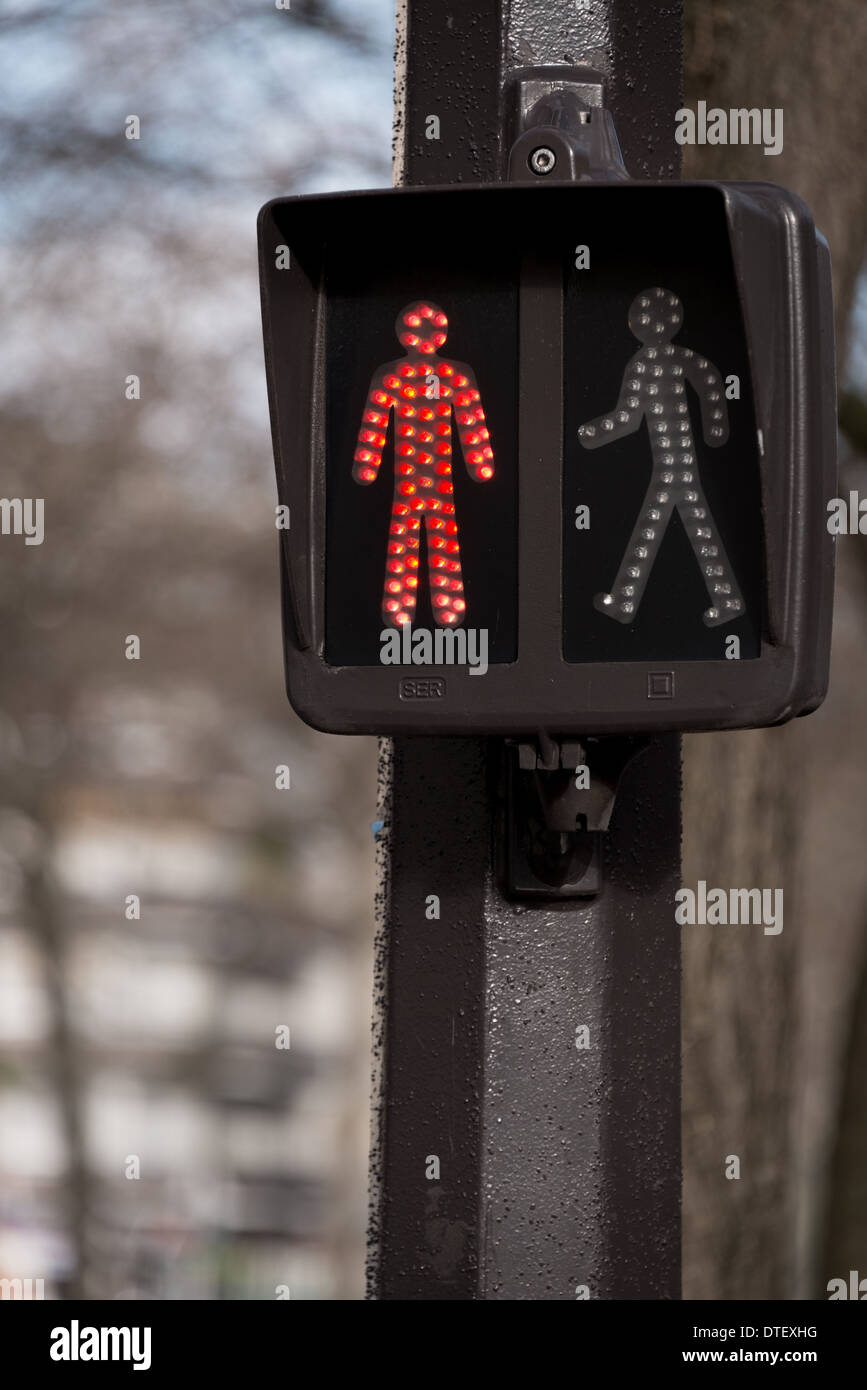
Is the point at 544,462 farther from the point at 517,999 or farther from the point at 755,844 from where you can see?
the point at 755,844

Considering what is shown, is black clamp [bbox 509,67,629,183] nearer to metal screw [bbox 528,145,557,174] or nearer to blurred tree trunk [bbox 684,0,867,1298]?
metal screw [bbox 528,145,557,174]

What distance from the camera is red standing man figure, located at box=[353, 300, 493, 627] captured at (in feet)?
5.89

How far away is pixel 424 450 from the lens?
180cm

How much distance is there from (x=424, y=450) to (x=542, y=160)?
359mm

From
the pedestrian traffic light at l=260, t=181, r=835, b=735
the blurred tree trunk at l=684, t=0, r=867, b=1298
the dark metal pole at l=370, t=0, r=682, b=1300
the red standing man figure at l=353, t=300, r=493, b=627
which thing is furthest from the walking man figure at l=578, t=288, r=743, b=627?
the blurred tree trunk at l=684, t=0, r=867, b=1298

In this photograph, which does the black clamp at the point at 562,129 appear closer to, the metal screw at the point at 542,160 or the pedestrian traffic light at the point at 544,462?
the metal screw at the point at 542,160

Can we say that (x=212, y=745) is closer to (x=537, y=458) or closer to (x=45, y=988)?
(x=45, y=988)

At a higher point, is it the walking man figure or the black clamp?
the black clamp

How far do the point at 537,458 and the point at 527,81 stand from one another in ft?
1.71

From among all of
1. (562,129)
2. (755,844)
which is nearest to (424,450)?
(562,129)

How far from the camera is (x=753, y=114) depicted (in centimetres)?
441

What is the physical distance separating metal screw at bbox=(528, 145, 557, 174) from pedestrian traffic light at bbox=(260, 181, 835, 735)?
0.39 feet

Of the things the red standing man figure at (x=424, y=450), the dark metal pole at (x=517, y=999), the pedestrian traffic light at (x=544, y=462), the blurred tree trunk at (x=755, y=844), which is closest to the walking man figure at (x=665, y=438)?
the pedestrian traffic light at (x=544, y=462)

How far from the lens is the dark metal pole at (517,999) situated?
77.7 inches
